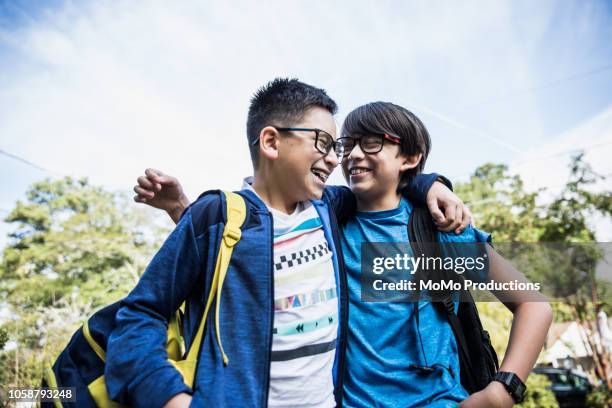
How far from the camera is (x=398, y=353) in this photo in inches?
59.4

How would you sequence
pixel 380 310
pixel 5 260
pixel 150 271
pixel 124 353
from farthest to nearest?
1. pixel 5 260
2. pixel 380 310
3. pixel 150 271
4. pixel 124 353

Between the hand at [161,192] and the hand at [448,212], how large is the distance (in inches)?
38.0

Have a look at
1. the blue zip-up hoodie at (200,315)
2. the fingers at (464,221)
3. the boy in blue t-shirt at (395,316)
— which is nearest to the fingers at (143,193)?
the blue zip-up hoodie at (200,315)

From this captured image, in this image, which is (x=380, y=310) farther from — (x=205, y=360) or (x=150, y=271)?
(x=150, y=271)

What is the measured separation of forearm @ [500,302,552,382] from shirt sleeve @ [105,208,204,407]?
43.4 inches

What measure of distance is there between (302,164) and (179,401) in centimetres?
86

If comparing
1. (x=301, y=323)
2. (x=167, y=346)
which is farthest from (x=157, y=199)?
(x=301, y=323)

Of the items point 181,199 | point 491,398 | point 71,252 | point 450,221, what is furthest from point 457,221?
point 71,252

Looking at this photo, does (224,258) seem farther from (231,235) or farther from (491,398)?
(491,398)

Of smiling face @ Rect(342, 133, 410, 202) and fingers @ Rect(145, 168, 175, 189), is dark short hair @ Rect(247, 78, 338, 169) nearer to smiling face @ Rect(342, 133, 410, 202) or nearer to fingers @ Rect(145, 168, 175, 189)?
smiling face @ Rect(342, 133, 410, 202)

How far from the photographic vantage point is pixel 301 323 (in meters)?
1.32

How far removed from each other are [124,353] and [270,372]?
1.32 feet

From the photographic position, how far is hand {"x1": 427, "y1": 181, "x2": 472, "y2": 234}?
62.8 inches

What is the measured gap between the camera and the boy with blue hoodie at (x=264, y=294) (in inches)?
42.6
